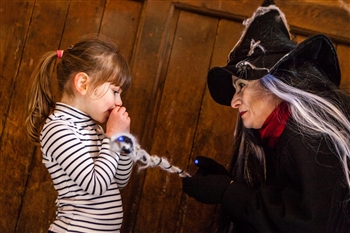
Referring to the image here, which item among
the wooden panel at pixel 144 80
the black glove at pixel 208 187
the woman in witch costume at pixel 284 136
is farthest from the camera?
the wooden panel at pixel 144 80

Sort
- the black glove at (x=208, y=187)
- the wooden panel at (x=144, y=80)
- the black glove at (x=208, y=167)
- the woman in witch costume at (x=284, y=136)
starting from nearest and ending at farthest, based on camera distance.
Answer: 1. the woman in witch costume at (x=284, y=136)
2. the black glove at (x=208, y=187)
3. the black glove at (x=208, y=167)
4. the wooden panel at (x=144, y=80)

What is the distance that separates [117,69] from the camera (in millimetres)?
1044

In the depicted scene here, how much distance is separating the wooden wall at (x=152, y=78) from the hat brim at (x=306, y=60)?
20 cm

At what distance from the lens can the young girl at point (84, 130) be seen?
3.15 ft

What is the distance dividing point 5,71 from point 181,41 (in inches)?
22.0

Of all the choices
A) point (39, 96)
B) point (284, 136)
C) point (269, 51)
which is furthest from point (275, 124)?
point (39, 96)

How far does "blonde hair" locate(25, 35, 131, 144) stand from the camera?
1021mm

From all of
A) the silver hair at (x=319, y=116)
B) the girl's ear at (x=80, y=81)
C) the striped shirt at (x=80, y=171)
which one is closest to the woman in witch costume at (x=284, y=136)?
the silver hair at (x=319, y=116)

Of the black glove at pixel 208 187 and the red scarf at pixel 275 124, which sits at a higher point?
the red scarf at pixel 275 124

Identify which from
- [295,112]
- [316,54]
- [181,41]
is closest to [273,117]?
[295,112]

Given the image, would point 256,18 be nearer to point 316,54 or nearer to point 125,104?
point 316,54

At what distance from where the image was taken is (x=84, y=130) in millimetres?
1030

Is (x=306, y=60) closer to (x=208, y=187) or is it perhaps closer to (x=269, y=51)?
(x=269, y=51)

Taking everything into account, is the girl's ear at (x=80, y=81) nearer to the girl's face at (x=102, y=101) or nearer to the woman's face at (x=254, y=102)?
the girl's face at (x=102, y=101)
